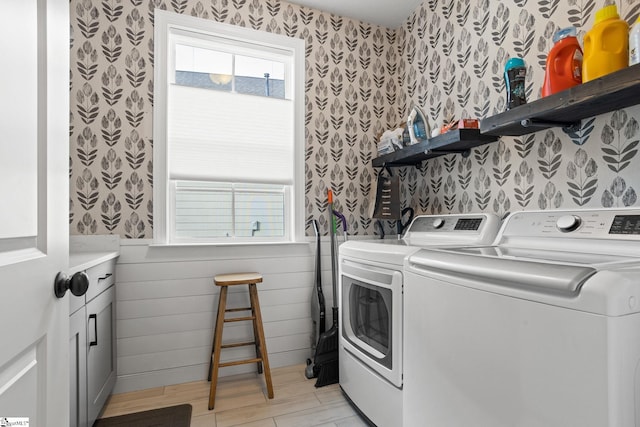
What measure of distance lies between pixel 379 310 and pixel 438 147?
106 centimetres

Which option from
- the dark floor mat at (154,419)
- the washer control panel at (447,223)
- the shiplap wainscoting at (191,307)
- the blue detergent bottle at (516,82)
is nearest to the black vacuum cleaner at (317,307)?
the shiplap wainscoting at (191,307)

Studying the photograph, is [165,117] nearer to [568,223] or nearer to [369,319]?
[369,319]

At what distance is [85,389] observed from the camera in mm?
1435

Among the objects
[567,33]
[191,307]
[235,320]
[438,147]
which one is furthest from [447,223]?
[191,307]

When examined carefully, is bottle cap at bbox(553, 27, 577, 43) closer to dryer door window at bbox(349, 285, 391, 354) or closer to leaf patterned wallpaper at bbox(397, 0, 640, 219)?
leaf patterned wallpaper at bbox(397, 0, 640, 219)

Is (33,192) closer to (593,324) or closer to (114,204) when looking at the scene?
(593,324)

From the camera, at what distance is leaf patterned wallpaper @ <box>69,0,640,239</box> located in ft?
4.87

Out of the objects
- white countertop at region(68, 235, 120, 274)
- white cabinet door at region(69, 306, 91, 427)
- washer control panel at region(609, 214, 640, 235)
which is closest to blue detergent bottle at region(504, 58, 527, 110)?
washer control panel at region(609, 214, 640, 235)

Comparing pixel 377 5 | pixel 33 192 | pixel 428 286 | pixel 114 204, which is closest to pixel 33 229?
pixel 33 192

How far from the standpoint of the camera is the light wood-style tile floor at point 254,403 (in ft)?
5.63

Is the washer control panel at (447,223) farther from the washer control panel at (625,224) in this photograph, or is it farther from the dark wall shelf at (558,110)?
the washer control panel at (625,224)

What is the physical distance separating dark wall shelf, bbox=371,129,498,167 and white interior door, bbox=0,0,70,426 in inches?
68.6

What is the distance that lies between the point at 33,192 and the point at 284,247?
182 centimetres

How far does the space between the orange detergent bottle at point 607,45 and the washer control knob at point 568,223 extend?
1.74ft
